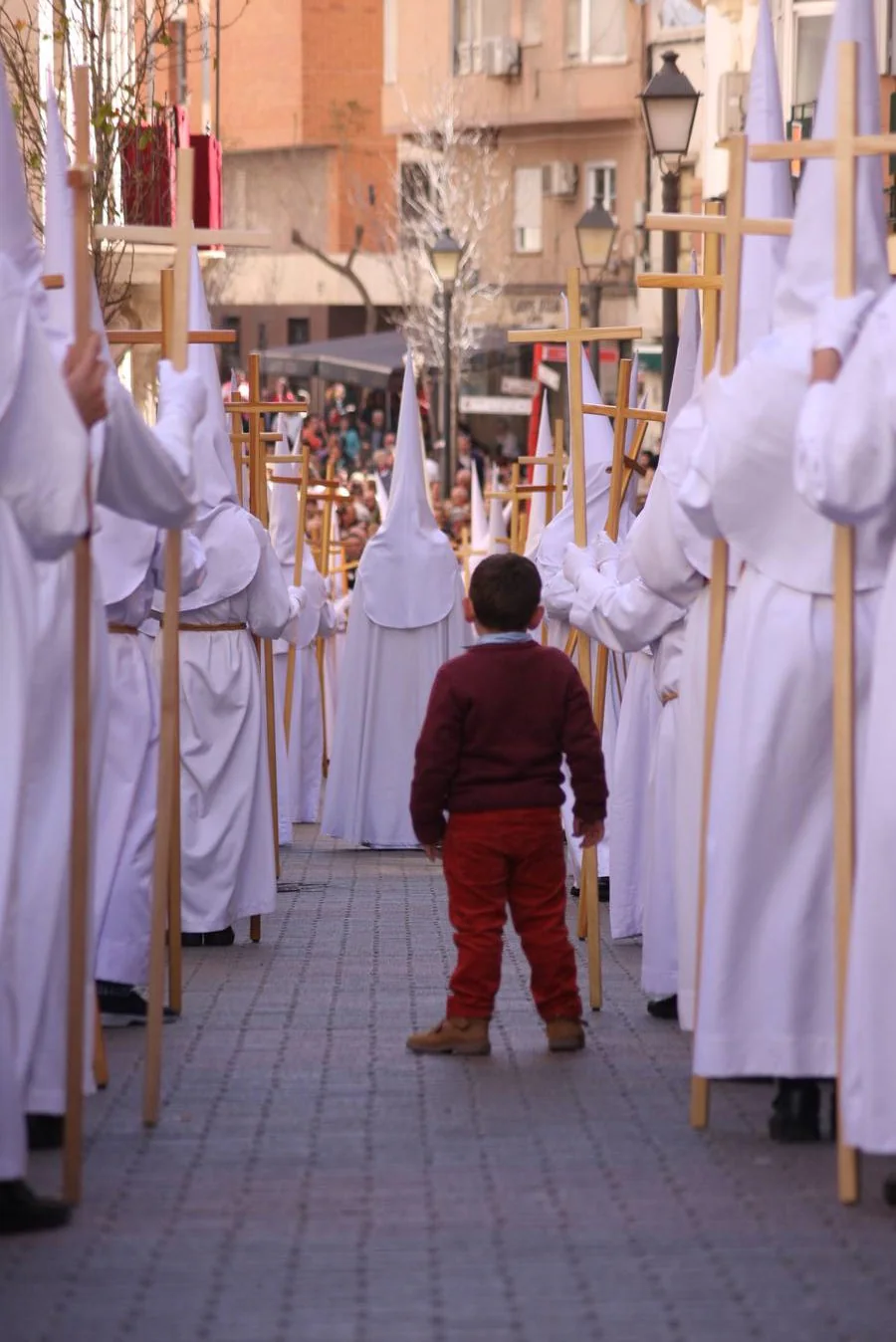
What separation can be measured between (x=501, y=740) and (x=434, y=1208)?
252 cm

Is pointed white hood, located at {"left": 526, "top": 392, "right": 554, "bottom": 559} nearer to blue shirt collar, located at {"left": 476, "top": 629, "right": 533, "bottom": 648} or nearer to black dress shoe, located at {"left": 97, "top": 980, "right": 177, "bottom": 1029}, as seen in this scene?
black dress shoe, located at {"left": 97, "top": 980, "right": 177, "bottom": 1029}

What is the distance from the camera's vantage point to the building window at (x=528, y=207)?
62969 mm

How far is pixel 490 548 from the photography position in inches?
1014

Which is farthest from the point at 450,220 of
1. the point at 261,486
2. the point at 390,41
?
the point at 261,486

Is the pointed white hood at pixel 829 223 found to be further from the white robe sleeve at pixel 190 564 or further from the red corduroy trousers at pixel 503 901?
the white robe sleeve at pixel 190 564

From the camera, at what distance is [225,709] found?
1284 cm

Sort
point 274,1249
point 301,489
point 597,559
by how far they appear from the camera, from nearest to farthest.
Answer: point 274,1249, point 597,559, point 301,489

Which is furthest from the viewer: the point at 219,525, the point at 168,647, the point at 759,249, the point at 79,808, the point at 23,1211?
the point at 219,525

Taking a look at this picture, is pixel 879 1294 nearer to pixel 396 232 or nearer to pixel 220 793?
pixel 220 793

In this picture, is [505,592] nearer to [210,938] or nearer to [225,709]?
[225,709]

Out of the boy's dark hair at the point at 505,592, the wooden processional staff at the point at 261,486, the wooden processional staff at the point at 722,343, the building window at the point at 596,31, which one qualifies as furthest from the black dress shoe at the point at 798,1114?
the building window at the point at 596,31

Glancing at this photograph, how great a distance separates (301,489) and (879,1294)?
44.4 feet

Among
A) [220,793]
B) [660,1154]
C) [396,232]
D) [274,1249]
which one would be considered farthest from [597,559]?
[396,232]

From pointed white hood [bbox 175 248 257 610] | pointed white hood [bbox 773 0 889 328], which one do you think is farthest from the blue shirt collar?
pointed white hood [bbox 175 248 257 610]
